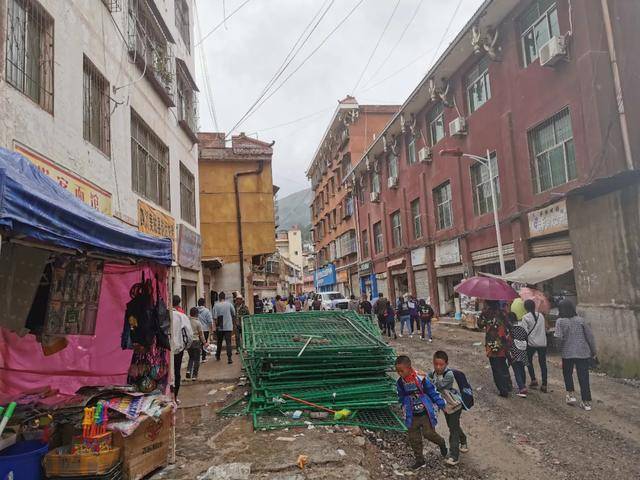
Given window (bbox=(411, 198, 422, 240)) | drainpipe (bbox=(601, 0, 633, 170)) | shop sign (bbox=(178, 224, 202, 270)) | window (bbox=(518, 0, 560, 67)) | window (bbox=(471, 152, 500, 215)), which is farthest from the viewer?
window (bbox=(411, 198, 422, 240))

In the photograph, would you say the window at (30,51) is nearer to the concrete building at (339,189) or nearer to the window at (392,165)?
the window at (392,165)

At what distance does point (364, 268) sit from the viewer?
117 feet

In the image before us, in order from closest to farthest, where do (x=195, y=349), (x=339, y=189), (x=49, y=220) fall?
(x=49, y=220) < (x=195, y=349) < (x=339, y=189)

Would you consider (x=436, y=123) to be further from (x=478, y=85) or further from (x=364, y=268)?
(x=364, y=268)

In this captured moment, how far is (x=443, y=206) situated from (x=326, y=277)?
28.0 metres

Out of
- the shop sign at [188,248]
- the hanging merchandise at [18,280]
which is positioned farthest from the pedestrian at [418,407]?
the shop sign at [188,248]

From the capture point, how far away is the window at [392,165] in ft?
92.8

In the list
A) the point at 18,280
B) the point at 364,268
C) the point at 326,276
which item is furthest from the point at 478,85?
the point at 326,276

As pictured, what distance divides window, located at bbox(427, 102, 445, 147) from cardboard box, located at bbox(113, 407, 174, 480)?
19.6 m

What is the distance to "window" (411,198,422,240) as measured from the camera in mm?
25406

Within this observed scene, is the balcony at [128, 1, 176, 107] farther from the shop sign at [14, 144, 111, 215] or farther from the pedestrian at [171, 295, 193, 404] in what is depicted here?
the pedestrian at [171, 295, 193, 404]

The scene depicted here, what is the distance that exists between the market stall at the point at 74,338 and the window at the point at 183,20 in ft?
43.9

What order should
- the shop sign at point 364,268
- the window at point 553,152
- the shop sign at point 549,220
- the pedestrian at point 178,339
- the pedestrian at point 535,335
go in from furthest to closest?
1. the shop sign at point 364,268
2. the window at point 553,152
3. the shop sign at point 549,220
4. the pedestrian at point 535,335
5. the pedestrian at point 178,339

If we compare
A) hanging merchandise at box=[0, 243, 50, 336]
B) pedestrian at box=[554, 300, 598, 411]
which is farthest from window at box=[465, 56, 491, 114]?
hanging merchandise at box=[0, 243, 50, 336]
